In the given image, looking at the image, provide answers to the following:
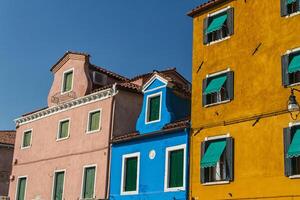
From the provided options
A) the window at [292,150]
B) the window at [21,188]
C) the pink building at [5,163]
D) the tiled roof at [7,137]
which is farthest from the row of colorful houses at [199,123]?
the tiled roof at [7,137]

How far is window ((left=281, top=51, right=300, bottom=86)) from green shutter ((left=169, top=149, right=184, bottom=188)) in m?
6.38

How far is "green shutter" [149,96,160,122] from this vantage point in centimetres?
2877

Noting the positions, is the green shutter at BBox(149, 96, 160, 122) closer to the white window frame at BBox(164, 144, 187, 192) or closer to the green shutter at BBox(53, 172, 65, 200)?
the white window frame at BBox(164, 144, 187, 192)

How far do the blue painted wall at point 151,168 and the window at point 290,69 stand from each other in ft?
18.6

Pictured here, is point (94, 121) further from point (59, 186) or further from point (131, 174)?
point (131, 174)

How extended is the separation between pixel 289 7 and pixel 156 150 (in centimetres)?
929

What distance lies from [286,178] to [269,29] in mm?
6249

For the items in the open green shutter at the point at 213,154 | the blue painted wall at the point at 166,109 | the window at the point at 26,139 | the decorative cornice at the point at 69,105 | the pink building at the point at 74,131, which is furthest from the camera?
the window at the point at 26,139

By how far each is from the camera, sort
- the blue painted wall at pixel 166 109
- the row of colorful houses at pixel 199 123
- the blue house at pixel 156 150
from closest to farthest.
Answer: the row of colorful houses at pixel 199 123 → the blue house at pixel 156 150 → the blue painted wall at pixel 166 109

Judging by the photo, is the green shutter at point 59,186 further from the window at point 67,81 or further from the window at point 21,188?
the window at point 67,81

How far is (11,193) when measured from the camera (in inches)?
1479

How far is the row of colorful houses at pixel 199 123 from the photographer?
73.0 feet

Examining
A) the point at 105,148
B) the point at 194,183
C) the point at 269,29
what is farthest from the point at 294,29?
the point at 105,148

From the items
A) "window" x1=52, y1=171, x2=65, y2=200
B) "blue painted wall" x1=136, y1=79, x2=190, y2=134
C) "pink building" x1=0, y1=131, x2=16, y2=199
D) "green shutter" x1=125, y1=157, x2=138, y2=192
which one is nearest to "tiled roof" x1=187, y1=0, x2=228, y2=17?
"blue painted wall" x1=136, y1=79, x2=190, y2=134
